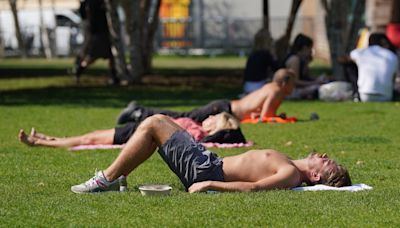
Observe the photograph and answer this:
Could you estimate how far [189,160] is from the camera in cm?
852

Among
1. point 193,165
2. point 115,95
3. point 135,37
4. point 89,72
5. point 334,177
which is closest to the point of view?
point 193,165

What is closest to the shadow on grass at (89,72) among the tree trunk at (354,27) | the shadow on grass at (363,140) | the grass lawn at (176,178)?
the tree trunk at (354,27)

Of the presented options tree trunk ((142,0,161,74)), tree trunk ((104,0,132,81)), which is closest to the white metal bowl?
tree trunk ((104,0,132,81))

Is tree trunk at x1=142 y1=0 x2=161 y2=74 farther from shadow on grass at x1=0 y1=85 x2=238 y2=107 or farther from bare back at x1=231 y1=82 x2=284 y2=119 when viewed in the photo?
bare back at x1=231 y1=82 x2=284 y2=119

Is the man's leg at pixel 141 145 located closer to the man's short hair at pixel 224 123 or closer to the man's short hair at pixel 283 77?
the man's short hair at pixel 224 123

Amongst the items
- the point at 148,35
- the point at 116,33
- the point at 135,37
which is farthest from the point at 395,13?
the point at 148,35

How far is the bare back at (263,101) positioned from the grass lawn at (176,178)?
12.9 inches

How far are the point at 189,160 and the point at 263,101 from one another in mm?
6737

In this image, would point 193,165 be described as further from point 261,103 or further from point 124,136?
point 261,103

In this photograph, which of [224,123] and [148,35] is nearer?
[224,123]

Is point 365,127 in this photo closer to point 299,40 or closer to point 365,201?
point 299,40

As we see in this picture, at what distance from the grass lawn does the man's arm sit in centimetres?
9

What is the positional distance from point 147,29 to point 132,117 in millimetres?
12887

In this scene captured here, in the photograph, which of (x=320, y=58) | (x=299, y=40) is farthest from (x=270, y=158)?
(x=320, y=58)
